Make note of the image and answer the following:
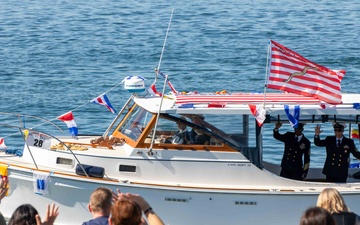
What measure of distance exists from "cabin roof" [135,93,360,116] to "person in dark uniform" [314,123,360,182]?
536 mm

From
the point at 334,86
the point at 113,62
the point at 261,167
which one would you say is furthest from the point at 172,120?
the point at 113,62

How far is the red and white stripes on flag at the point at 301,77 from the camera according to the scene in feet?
49.9

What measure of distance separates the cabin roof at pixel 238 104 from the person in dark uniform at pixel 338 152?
21.1 inches

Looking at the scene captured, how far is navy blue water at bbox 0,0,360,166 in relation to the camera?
28844mm

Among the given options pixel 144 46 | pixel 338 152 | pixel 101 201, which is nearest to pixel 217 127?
pixel 338 152

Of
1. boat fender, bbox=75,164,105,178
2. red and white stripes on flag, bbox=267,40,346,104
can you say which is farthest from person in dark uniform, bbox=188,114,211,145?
boat fender, bbox=75,164,105,178

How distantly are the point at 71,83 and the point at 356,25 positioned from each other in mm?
15486

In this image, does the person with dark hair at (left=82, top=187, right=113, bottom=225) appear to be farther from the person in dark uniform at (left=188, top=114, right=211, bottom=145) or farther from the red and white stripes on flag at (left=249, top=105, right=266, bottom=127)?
the person in dark uniform at (left=188, top=114, right=211, bottom=145)

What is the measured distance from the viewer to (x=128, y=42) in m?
37.6

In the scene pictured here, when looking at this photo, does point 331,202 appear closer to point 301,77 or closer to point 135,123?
point 301,77

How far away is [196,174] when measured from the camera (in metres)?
15.2

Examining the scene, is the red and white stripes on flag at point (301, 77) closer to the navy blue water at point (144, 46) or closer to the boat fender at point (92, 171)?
the boat fender at point (92, 171)

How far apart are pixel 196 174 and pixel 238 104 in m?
1.27

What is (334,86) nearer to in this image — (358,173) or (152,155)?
(358,173)
